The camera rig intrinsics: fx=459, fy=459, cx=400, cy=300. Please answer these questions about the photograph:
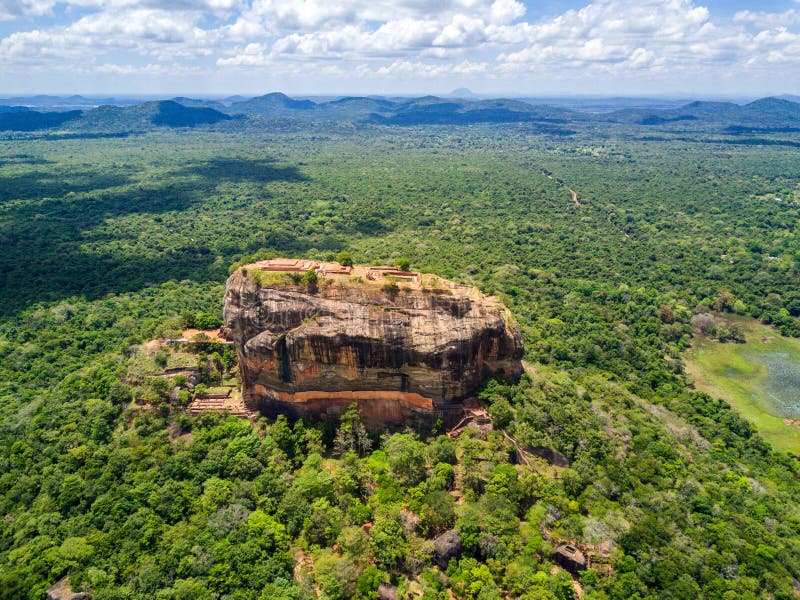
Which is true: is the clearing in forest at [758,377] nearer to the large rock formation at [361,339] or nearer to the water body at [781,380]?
the water body at [781,380]

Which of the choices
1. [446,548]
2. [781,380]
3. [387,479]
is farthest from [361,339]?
[781,380]

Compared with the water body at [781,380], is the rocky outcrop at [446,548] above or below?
above

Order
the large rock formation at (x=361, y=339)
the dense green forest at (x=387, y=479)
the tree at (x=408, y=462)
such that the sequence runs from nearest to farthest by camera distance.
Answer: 1. the dense green forest at (x=387, y=479)
2. the tree at (x=408, y=462)
3. the large rock formation at (x=361, y=339)

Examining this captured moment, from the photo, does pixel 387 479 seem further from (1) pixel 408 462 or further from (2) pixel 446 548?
(2) pixel 446 548

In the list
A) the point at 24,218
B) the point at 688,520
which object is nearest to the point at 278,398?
the point at 688,520

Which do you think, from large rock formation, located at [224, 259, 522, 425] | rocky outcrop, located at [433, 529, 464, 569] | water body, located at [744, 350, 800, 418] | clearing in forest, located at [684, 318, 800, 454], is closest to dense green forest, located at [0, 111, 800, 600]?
rocky outcrop, located at [433, 529, 464, 569]

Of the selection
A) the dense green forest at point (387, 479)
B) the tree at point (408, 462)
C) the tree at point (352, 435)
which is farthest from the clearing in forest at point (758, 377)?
the tree at point (352, 435)
